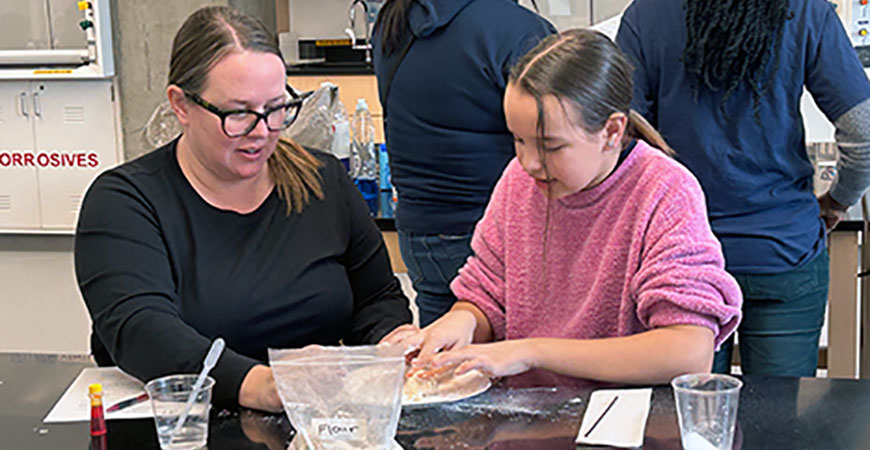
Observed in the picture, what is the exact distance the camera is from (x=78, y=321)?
4.32 m

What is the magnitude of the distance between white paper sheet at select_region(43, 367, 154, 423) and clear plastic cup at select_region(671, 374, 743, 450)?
705 millimetres

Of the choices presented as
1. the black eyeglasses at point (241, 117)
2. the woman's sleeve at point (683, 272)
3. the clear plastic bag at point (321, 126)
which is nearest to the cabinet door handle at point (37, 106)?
the clear plastic bag at point (321, 126)

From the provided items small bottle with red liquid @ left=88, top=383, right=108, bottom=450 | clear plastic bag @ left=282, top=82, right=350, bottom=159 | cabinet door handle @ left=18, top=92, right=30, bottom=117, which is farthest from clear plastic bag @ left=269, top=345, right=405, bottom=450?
cabinet door handle @ left=18, top=92, right=30, bottom=117

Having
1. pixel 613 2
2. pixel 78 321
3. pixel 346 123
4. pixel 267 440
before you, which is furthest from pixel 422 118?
pixel 613 2

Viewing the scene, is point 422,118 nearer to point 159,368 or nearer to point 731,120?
point 731,120

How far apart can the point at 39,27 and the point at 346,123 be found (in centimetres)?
224

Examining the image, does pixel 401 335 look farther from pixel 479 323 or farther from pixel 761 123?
pixel 761 123

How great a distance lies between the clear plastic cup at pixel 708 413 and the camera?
47.9 inches

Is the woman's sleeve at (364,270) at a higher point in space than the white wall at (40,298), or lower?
higher

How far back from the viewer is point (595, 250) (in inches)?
64.1

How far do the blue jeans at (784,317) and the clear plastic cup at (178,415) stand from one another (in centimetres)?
113

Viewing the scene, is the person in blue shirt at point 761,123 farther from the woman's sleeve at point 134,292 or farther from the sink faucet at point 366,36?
the sink faucet at point 366,36

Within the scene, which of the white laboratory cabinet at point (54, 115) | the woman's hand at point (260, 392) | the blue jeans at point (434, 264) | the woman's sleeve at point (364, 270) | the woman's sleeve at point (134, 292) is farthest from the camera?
the white laboratory cabinet at point (54, 115)

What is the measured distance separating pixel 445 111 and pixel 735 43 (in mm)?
589
